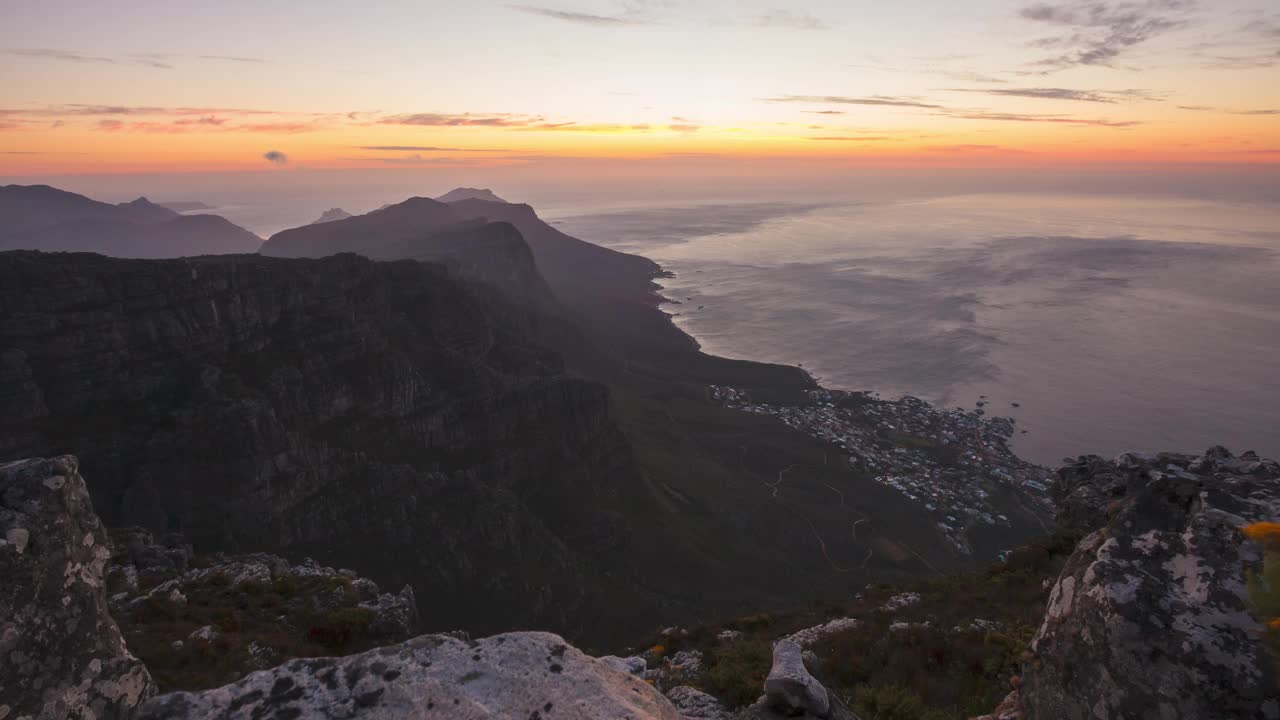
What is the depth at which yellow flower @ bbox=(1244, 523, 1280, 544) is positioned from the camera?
19.6 ft

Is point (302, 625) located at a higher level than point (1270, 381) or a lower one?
higher

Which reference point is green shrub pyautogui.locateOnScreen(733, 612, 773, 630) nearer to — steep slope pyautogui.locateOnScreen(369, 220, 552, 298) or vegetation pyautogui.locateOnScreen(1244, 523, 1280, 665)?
vegetation pyautogui.locateOnScreen(1244, 523, 1280, 665)

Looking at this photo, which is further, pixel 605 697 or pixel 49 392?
pixel 49 392

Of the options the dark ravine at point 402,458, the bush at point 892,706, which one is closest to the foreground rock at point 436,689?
the bush at point 892,706

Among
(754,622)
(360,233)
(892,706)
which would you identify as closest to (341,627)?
(754,622)

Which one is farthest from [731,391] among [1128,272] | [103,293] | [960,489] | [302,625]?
[1128,272]

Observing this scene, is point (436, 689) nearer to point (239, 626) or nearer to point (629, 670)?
point (629, 670)

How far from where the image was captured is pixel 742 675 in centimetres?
1061

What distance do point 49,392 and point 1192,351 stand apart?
156316 millimetres

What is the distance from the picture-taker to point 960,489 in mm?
70375

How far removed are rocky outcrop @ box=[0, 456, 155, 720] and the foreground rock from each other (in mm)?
2021

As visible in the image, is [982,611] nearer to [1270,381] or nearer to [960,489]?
[960,489]

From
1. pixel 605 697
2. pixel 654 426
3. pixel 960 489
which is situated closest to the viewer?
pixel 605 697

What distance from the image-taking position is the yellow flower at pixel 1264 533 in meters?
5.98
